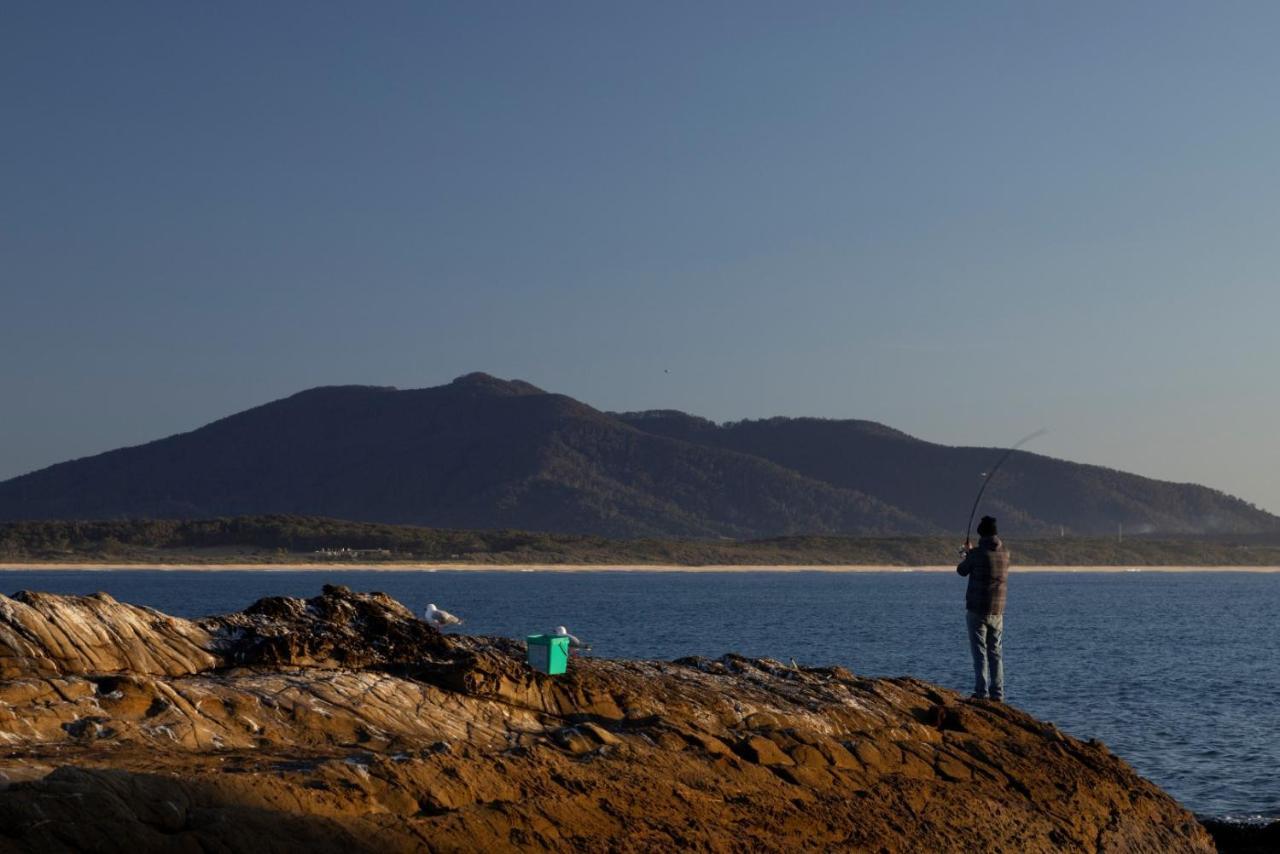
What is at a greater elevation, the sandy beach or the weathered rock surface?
the sandy beach

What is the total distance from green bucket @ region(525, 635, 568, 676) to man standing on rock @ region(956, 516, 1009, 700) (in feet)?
16.2

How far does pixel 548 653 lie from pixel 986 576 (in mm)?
5545

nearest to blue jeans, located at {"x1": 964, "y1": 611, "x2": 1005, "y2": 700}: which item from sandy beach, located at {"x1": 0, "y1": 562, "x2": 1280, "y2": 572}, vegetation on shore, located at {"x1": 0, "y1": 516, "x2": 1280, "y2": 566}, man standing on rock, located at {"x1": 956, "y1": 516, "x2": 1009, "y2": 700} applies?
man standing on rock, located at {"x1": 956, "y1": 516, "x2": 1009, "y2": 700}

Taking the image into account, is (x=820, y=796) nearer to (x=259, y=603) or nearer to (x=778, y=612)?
(x=259, y=603)

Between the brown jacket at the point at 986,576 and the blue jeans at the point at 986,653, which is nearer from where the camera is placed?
the brown jacket at the point at 986,576

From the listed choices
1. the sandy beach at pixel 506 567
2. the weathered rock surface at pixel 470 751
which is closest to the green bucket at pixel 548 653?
the weathered rock surface at pixel 470 751

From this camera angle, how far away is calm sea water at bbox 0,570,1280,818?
2459 centimetres

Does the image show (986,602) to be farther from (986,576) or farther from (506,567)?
(506,567)

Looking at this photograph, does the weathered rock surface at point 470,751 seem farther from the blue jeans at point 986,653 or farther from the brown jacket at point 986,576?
the brown jacket at point 986,576

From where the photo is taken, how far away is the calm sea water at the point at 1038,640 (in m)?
24.6

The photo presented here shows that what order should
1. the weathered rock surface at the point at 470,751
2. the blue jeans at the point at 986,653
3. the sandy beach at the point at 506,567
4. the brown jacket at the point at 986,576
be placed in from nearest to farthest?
the weathered rock surface at the point at 470,751
the brown jacket at the point at 986,576
the blue jeans at the point at 986,653
the sandy beach at the point at 506,567

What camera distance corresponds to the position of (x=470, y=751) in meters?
11.8

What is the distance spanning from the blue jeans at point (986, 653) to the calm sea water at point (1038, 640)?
3026mm

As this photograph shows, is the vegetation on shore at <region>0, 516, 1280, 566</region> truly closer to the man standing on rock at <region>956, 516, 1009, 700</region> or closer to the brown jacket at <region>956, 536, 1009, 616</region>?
the man standing on rock at <region>956, 516, 1009, 700</region>
